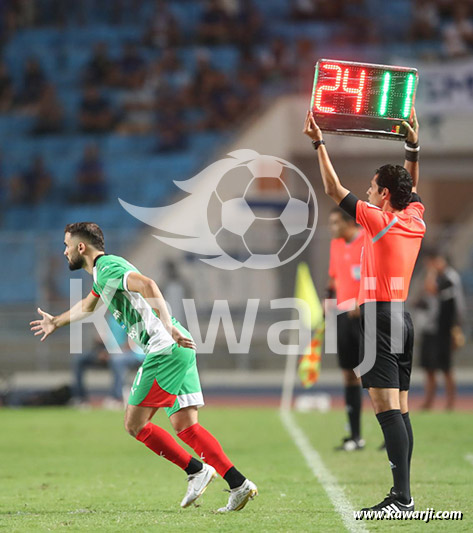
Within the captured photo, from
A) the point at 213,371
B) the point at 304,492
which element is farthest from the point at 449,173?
the point at 304,492

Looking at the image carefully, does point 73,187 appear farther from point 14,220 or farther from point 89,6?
point 89,6

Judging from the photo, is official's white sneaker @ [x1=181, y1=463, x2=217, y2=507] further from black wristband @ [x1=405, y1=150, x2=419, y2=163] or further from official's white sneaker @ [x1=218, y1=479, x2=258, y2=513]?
black wristband @ [x1=405, y1=150, x2=419, y2=163]

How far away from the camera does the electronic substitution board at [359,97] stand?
7086 millimetres

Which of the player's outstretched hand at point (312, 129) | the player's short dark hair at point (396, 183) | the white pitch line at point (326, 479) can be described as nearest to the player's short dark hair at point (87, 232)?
the player's outstretched hand at point (312, 129)

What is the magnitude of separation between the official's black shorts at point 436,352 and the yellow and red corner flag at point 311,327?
5.54ft

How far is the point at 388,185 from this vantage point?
6.93 meters

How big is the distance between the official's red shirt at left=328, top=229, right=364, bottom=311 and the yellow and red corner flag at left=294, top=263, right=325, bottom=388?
2.31 m

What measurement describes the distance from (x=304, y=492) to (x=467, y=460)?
9.86ft

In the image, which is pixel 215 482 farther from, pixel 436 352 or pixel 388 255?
pixel 436 352

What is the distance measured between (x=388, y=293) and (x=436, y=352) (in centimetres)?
1039

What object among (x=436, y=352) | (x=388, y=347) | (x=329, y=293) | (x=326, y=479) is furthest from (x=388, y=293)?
(x=436, y=352)

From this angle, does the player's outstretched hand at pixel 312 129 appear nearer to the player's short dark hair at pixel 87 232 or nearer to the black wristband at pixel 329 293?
the player's short dark hair at pixel 87 232

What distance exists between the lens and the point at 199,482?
23.6 feet
